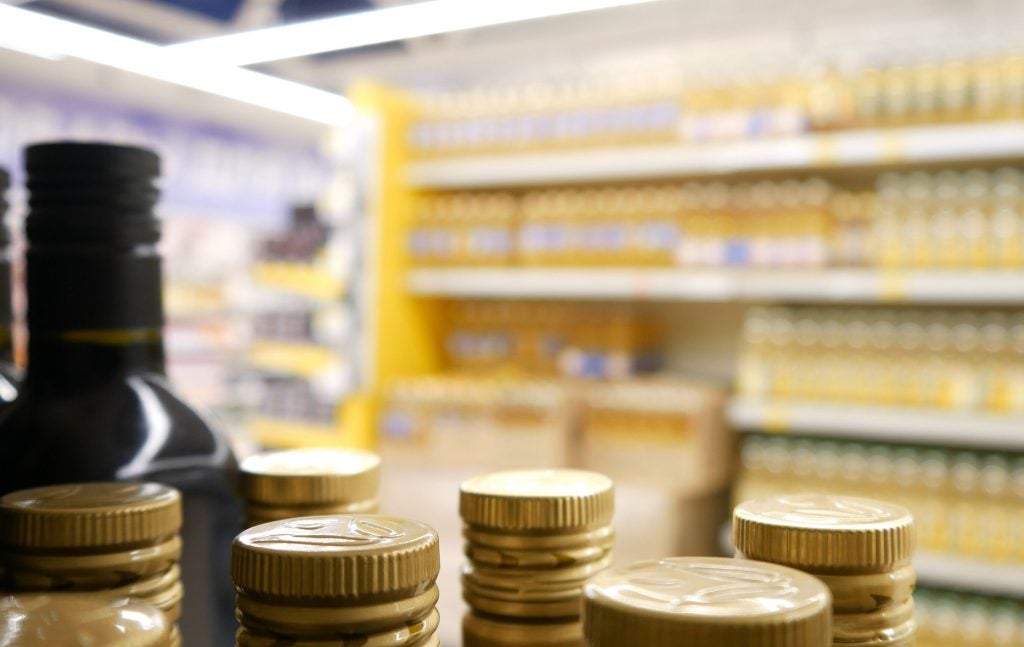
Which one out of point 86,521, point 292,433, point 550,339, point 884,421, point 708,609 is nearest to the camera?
point 708,609

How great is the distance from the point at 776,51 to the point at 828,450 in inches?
160

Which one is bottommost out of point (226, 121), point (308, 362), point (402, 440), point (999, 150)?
point (402, 440)

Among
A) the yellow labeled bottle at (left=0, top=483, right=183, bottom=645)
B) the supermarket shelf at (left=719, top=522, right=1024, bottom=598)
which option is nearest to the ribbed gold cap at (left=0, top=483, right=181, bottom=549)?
the yellow labeled bottle at (left=0, top=483, right=183, bottom=645)

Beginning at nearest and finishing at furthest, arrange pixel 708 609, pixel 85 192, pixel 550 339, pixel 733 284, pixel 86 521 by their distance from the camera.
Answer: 1. pixel 708 609
2. pixel 86 521
3. pixel 85 192
4. pixel 733 284
5. pixel 550 339

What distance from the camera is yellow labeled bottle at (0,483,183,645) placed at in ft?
1.54

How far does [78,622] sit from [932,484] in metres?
2.84

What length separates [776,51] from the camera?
6.26 m

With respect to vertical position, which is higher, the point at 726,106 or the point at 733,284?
the point at 726,106

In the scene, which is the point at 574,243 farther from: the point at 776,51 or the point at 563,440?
the point at 776,51

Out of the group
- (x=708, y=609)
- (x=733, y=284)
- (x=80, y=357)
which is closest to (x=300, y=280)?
(x=733, y=284)

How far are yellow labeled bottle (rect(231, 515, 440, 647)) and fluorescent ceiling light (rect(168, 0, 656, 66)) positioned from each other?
8.70 ft

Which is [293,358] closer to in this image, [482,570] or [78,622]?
[482,570]

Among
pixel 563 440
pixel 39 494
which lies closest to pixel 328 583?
pixel 39 494

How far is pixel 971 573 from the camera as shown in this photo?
2674 millimetres
